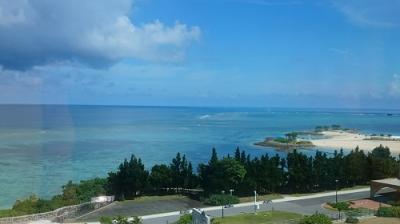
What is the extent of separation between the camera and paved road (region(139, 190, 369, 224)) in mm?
24594

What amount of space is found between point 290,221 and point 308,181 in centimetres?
987

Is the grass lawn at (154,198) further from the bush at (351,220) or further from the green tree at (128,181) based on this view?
the bush at (351,220)

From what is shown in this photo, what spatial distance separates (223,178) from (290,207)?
14.5 ft

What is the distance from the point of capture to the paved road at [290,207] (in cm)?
2459

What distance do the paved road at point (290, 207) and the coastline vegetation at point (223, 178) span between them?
177 centimetres

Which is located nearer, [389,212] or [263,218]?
Answer: [389,212]

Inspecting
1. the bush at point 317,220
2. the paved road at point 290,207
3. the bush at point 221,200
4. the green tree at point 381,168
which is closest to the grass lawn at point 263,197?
the paved road at point 290,207

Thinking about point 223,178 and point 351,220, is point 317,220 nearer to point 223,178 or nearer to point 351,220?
point 351,220

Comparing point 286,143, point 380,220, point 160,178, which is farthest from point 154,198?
point 286,143

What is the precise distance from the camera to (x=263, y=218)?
24109 mm

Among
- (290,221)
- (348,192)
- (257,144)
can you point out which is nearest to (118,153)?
(257,144)

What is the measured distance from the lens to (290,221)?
2234 cm

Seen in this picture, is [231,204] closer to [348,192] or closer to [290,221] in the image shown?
[290,221]

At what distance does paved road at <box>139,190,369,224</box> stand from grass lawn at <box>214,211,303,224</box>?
106 cm
